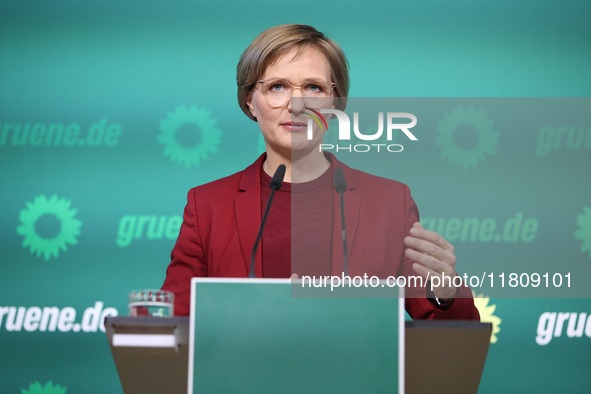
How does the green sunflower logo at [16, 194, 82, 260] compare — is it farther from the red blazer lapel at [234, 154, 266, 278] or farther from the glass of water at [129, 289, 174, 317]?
the glass of water at [129, 289, 174, 317]

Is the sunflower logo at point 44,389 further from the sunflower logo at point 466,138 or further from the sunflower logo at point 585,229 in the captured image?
the sunflower logo at point 585,229

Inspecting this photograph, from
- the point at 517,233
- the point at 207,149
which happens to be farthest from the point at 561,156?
the point at 207,149

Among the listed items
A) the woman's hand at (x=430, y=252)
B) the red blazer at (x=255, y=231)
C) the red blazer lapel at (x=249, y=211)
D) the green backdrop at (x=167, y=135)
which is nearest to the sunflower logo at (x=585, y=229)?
the green backdrop at (x=167, y=135)

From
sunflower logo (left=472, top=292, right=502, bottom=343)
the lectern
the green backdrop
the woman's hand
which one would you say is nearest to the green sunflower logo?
the green backdrop

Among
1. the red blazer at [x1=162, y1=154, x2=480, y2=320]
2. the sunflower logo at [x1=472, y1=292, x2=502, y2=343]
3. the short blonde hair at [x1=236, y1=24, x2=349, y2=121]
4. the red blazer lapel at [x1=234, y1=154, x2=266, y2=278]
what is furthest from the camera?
the sunflower logo at [x1=472, y1=292, x2=502, y2=343]

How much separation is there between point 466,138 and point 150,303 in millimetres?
1726

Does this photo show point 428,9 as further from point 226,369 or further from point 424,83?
point 226,369

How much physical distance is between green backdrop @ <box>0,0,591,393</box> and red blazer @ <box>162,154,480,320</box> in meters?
0.85

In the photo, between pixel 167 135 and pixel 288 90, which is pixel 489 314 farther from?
pixel 167 135

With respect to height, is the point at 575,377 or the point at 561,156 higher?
the point at 561,156

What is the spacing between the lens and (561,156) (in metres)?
3.09

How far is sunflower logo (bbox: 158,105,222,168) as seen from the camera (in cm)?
328

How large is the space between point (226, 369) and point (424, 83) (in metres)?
2.04

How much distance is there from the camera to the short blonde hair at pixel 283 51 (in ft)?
7.91
